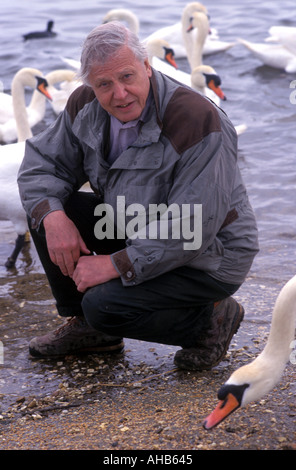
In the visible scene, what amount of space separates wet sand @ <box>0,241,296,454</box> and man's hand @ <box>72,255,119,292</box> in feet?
1.85

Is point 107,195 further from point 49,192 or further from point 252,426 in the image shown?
point 252,426

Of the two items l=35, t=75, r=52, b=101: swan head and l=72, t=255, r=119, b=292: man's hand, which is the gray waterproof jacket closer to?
l=72, t=255, r=119, b=292: man's hand

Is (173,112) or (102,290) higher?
(173,112)

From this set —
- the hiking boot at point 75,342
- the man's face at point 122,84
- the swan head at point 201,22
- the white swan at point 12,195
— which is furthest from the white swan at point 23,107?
the man's face at point 122,84

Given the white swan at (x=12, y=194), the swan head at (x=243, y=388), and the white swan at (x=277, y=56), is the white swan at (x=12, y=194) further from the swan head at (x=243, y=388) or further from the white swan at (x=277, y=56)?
the white swan at (x=277, y=56)

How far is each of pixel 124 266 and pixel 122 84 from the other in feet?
2.69

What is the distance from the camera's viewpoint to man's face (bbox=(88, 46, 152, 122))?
3531 mm

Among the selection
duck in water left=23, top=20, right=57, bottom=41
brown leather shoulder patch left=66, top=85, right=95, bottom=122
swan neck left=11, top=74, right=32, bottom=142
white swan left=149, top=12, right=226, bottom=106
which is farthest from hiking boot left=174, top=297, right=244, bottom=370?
duck in water left=23, top=20, right=57, bottom=41

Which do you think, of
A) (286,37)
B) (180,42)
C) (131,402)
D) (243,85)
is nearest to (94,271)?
(131,402)

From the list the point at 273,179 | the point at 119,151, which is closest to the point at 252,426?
the point at 119,151

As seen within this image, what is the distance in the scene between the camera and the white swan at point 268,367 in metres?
3.16
